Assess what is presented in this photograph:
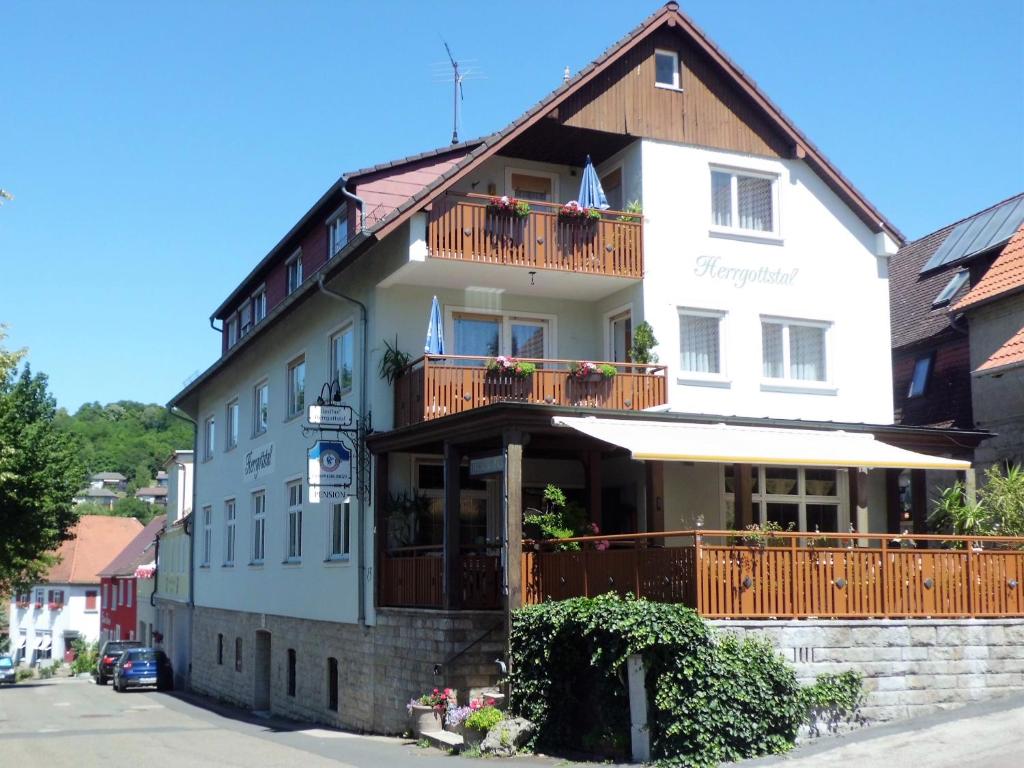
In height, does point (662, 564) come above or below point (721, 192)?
below

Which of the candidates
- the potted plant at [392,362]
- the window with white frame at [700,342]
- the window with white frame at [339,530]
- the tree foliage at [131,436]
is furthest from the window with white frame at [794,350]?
the tree foliage at [131,436]

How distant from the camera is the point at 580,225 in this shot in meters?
21.9

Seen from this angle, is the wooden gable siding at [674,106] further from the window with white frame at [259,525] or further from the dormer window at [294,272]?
the window with white frame at [259,525]

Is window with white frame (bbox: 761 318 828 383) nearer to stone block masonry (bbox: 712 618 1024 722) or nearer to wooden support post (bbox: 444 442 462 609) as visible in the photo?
wooden support post (bbox: 444 442 462 609)

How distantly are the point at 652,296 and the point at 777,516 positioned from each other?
476 cm

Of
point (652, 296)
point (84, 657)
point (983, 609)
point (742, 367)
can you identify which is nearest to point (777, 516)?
point (742, 367)

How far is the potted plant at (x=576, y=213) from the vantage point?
71.3 ft

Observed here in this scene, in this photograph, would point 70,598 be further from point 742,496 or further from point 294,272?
point 742,496

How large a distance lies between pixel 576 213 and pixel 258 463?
12.3 m

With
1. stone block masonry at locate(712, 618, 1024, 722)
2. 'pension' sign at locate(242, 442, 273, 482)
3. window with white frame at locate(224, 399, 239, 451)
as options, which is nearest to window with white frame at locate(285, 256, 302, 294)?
'pension' sign at locate(242, 442, 273, 482)

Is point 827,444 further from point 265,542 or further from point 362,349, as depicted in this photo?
point 265,542

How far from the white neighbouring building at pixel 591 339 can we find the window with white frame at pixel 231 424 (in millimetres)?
8136

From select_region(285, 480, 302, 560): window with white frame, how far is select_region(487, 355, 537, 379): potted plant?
805cm

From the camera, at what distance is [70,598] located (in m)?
84.4
